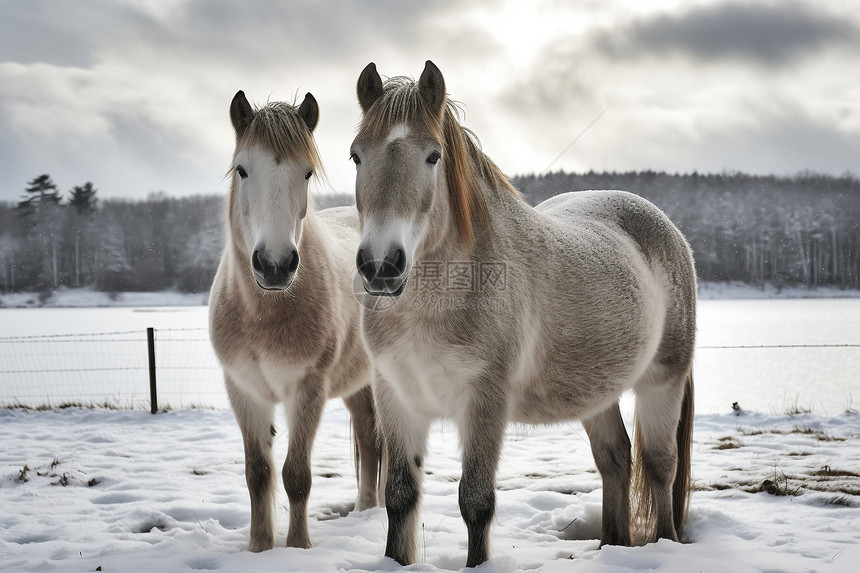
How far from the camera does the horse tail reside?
3.95 meters

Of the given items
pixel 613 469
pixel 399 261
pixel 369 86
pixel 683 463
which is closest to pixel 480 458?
pixel 399 261

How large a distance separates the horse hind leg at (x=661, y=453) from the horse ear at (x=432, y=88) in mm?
2248

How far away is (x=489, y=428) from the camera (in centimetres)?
A: 270

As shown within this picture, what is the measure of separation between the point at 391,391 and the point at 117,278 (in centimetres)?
5679

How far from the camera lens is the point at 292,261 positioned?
3162mm

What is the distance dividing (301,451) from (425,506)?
132 centimetres

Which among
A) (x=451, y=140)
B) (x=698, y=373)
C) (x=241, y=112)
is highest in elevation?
(x=241, y=112)

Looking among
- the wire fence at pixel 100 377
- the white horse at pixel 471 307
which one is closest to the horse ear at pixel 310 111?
the white horse at pixel 471 307

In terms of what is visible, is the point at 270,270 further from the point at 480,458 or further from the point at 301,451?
the point at 480,458

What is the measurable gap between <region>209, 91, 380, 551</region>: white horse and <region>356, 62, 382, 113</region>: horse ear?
0.82 m

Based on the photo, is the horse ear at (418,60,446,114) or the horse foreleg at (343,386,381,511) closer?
the horse ear at (418,60,446,114)

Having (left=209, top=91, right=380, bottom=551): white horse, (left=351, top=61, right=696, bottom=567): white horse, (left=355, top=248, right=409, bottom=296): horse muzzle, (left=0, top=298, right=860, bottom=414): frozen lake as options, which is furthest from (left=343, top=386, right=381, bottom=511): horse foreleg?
(left=0, top=298, right=860, bottom=414): frozen lake

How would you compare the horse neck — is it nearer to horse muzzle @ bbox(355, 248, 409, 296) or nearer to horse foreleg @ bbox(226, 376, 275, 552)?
horse muzzle @ bbox(355, 248, 409, 296)

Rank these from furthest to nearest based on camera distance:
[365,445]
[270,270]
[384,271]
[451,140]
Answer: [365,445], [270,270], [451,140], [384,271]
